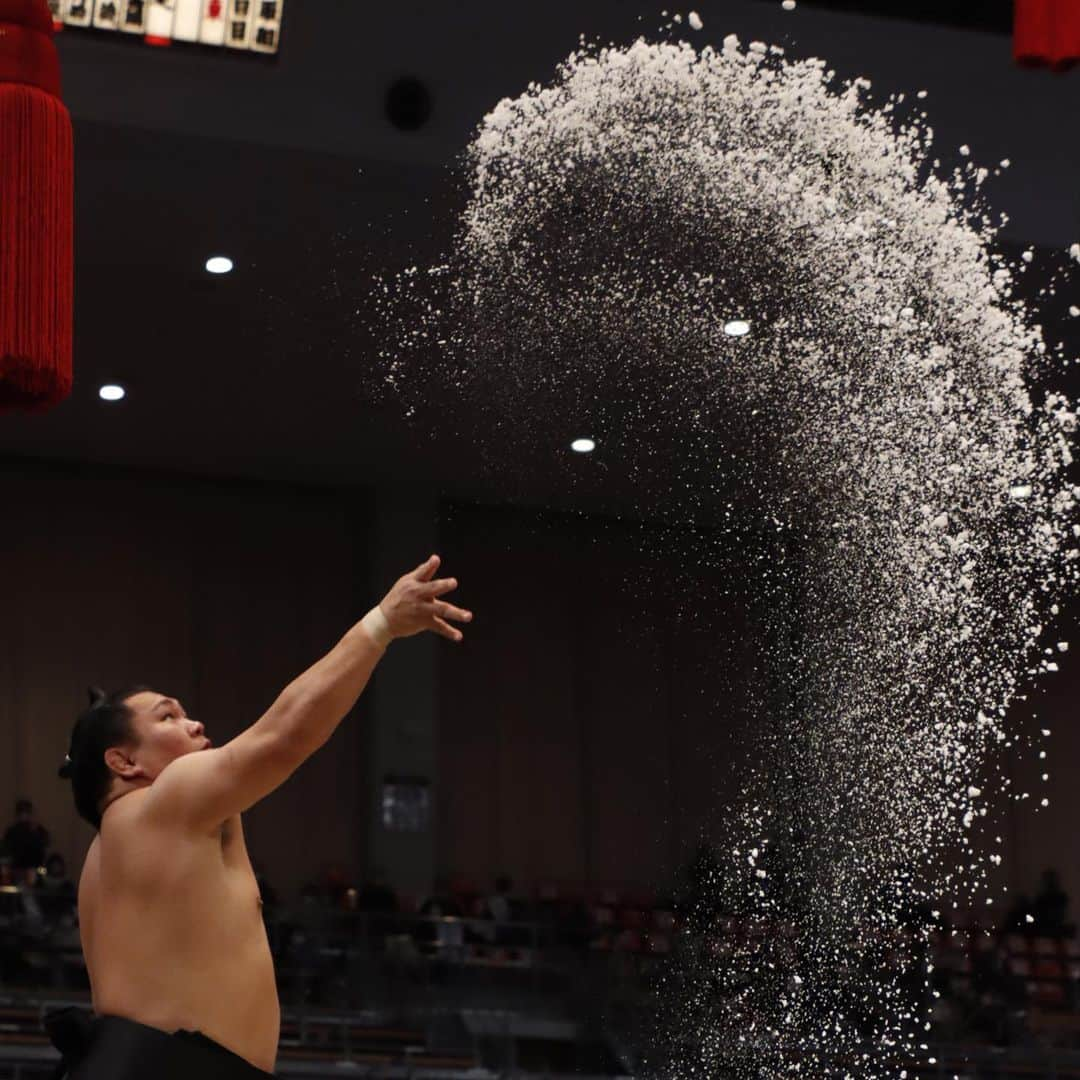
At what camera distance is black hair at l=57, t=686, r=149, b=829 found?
2.46m

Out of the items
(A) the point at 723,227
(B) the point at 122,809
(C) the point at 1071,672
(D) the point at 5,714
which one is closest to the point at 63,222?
(B) the point at 122,809

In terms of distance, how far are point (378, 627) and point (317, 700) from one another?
11 cm

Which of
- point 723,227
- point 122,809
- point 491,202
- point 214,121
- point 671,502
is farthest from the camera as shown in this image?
point 671,502

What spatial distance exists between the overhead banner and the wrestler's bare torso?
4189 millimetres

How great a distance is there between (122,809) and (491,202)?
309cm

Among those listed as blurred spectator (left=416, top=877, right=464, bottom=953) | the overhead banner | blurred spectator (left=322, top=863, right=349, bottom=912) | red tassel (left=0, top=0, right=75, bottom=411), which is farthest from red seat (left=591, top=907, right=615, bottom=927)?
red tassel (left=0, top=0, right=75, bottom=411)

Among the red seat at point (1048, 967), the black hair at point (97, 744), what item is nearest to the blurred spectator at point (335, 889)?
the red seat at point (1048, 967)

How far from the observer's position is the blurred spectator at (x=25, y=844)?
8891 mm

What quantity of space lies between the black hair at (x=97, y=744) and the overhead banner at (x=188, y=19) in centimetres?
404

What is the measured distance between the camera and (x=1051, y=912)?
952cm

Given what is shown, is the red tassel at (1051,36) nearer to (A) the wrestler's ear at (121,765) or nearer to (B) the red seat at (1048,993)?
(A) the wrestler's ear at (121,765)

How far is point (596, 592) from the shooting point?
36.6ft

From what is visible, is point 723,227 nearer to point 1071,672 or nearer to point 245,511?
point 245,511

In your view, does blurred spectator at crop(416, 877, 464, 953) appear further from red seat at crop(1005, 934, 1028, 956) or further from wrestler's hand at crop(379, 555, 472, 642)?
wrestler's hand at crop(379, 555, 472, 642)
